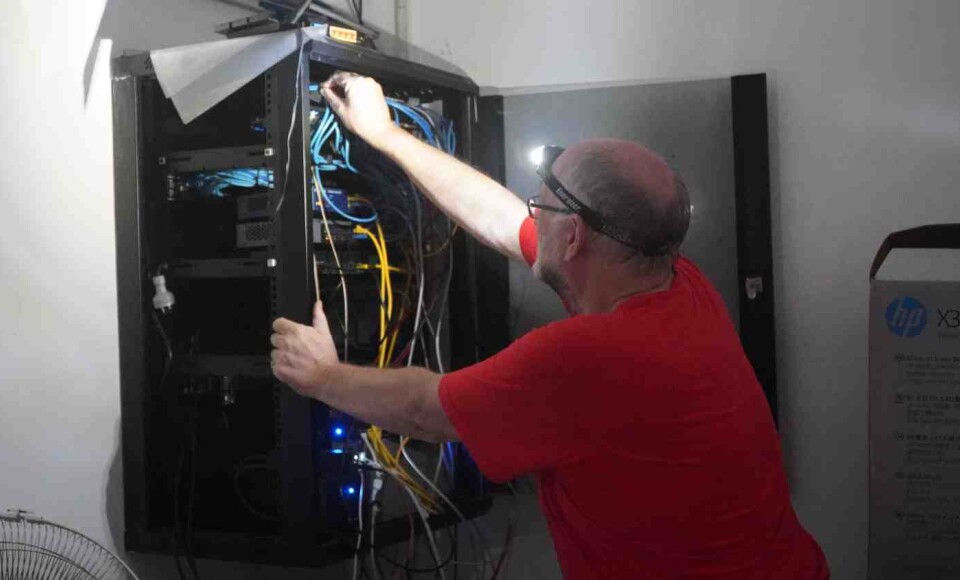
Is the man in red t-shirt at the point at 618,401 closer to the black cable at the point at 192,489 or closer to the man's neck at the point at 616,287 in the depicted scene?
the man's neck at the point at 616,287

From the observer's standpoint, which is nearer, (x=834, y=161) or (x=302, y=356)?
(x=302, y=356)

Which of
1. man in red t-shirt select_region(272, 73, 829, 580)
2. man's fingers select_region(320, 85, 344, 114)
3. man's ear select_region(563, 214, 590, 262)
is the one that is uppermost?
man's fingers select_region(320, 85, 344, 114)

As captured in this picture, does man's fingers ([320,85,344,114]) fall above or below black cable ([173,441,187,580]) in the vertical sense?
above

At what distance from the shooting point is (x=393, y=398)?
1425mm

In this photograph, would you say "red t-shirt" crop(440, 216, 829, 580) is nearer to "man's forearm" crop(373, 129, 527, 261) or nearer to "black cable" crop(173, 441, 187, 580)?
"man's forearm" crop(373, 129, 527, 261)

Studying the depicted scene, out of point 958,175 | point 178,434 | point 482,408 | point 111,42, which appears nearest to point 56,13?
point 111,42

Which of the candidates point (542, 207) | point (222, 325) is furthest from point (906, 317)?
point (222, 325)

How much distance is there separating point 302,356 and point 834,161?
130 cm

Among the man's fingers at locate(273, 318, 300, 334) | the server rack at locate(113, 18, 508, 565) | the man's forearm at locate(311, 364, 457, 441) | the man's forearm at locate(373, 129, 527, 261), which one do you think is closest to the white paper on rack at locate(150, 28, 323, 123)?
the server rack at locate(113, 18, 508, 565)

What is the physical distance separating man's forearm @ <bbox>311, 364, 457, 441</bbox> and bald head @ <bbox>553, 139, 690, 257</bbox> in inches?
14.9

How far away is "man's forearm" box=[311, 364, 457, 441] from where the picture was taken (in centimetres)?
139

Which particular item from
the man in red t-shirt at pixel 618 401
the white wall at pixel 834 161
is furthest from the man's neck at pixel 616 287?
the white wall at pixel 834 161

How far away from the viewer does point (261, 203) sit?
1618 mm

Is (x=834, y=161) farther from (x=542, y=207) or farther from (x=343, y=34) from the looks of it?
(x=343, y=34)
